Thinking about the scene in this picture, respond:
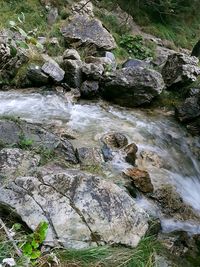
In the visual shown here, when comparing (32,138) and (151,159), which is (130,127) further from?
(32,138)

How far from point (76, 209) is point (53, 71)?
15.7 ft

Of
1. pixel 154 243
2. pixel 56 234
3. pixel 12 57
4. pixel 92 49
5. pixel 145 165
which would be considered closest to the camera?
pixel 56 234

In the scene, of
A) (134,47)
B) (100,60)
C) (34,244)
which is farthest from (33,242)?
(134,47)

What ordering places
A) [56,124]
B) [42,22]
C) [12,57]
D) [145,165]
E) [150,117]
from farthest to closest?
[42,22]
[12,57]
[150,117]
[56,124]
[145,165]

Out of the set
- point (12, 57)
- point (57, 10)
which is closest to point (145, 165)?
point (12, 57)

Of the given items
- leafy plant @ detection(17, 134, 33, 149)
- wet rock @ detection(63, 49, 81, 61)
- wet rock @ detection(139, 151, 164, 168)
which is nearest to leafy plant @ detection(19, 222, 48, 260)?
leafy plant @ detection(17, 134, 33, 149)

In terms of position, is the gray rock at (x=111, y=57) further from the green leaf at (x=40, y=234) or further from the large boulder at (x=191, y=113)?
the green leaf at (x=40, y=234)

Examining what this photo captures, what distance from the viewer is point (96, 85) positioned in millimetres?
8055

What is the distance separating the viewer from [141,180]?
5117 millimetres

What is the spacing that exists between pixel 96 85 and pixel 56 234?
195 inches

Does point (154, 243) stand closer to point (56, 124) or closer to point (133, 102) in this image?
point (56, 124)

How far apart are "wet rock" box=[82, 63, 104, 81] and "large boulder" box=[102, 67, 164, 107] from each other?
25 cm

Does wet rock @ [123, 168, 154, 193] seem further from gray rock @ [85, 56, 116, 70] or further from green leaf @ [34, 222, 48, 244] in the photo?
gray rock @ [85, 56, 116, 70]

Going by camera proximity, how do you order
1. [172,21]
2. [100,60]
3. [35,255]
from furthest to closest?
[172,21] < [100,60] < [35,255]
